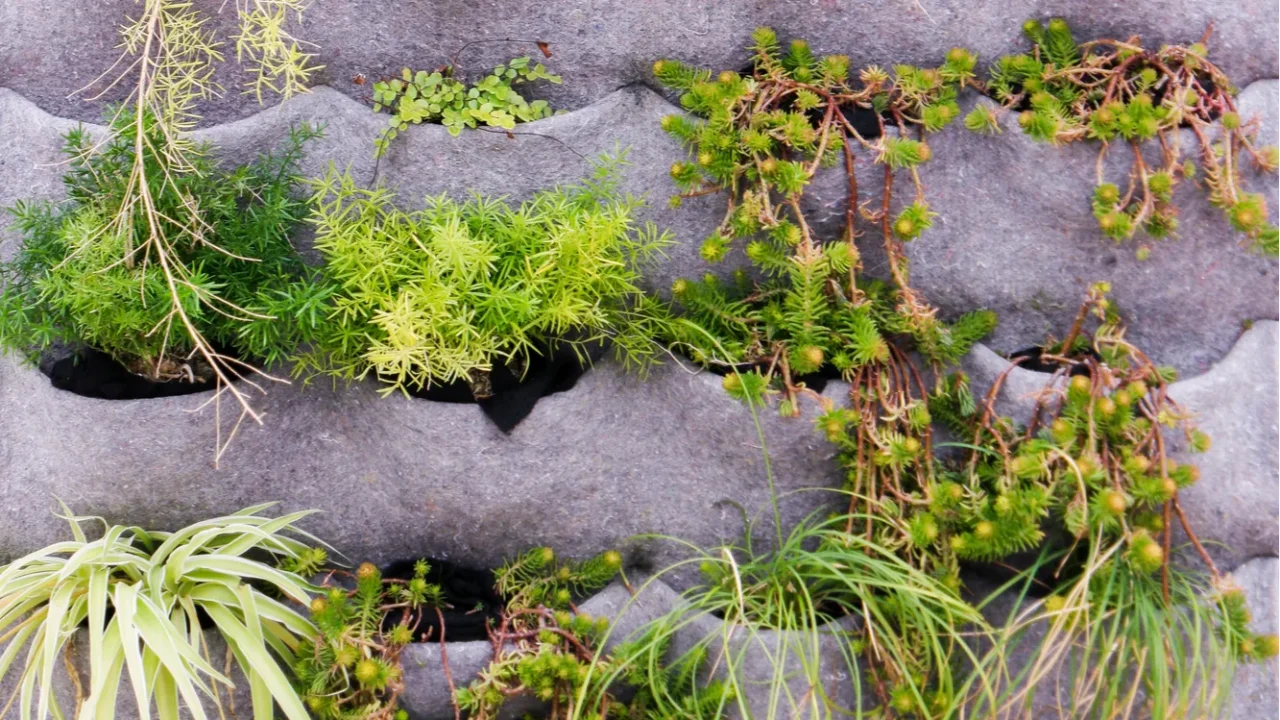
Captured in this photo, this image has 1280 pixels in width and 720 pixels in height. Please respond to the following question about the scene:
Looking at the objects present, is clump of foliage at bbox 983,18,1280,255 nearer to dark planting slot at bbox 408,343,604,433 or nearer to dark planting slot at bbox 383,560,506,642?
dark planting slot at bbox 408,343,604,433

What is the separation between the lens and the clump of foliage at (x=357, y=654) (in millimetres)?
2062

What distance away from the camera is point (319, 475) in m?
2.42

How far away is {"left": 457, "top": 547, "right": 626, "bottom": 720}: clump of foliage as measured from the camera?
2.10m

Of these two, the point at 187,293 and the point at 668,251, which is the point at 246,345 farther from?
the point at 668,251

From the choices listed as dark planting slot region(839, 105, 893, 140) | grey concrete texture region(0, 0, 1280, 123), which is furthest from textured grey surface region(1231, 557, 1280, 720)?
dark planting slot region(839, 105, 893, 140)

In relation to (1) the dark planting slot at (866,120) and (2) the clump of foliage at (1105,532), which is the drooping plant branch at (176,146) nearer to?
(1) the dark planting slot at (866,120)

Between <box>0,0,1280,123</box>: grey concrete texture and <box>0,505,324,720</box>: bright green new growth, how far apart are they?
1149 mm

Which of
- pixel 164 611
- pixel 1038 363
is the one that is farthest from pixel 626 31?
pixel 164 611

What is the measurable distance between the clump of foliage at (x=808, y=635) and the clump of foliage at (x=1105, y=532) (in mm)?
129

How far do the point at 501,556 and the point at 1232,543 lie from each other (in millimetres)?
1801

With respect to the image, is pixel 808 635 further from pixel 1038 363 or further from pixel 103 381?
pixel 103 381

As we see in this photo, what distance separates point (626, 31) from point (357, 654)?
5.52 ft

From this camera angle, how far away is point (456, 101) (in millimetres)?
2428

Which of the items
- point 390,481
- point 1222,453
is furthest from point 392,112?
point 1222,453
